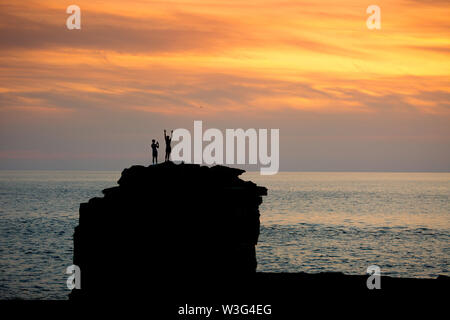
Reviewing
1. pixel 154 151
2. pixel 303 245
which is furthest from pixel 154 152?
pixel 303 245

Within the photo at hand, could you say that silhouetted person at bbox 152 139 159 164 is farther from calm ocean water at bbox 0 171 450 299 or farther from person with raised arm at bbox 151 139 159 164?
calm ocean water at bbox 0 171 450 299

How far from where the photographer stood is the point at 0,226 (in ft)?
302

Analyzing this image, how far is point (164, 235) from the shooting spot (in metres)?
23.3

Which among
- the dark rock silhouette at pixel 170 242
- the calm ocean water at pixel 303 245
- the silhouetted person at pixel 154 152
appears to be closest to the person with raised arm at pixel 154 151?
the silhouetted person at pixel 154 152

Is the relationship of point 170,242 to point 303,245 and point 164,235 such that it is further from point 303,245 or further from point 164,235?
point 303,245

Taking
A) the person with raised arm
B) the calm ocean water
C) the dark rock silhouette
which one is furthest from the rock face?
the calm ocean water

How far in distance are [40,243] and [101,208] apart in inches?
1951

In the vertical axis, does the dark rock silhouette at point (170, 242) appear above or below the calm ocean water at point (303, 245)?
above

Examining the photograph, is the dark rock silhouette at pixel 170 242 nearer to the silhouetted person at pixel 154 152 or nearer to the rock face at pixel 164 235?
the rock face at pixel 164 235

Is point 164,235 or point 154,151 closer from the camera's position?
point 164,235

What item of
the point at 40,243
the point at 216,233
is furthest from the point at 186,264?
the point at 40,243

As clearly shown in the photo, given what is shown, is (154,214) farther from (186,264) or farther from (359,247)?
(359,247)

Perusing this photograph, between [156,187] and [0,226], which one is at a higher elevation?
[156,187]

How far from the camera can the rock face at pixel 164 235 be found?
23.3 metres
